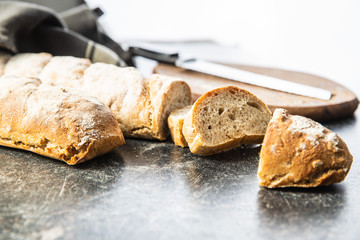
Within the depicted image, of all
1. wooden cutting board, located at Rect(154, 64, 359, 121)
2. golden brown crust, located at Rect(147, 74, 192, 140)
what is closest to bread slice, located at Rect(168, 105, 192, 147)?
golden brown crust, located at Rect(147, 74, 192, 140)

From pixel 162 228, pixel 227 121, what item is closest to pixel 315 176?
pixel 227 121

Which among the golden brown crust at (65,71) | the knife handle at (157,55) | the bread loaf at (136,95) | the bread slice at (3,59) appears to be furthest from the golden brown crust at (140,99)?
the knife handle at (157,55)

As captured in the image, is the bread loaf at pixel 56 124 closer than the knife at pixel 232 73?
Yes

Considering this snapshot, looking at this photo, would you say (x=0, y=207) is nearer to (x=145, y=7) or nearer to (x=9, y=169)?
(x=9, y=169)

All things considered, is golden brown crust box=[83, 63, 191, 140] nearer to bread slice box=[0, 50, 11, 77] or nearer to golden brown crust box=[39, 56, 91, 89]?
golden brown crust box=[39, 56, 91, 89]

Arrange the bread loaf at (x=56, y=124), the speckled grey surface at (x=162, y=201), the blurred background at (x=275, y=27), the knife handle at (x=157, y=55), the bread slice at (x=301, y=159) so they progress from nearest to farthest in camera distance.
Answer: the speckled grey surface at (x=162, y=201), the bread slice at (x=301, y=159), the bread loaf at (x=56, y=124), the knife handle at (x=157, y=55), the blurred background at (x=275, y=27)

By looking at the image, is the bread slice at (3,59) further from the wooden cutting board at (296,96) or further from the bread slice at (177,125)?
the bread slice at (177,125)
